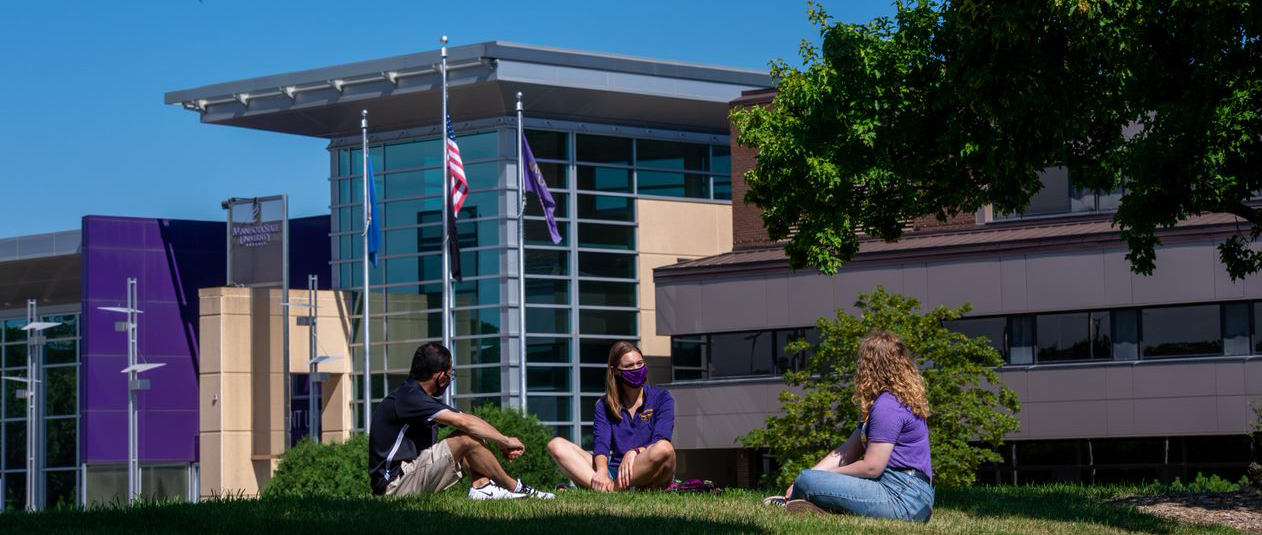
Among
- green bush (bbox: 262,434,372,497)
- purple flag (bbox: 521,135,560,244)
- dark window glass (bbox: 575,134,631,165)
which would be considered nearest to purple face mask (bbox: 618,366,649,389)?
green bush (bbox: 262,434,372,497)

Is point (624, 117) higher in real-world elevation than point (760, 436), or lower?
higher

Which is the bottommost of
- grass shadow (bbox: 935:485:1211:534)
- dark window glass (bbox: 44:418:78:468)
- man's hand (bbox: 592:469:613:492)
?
dark window glass (bbox: 44:418:78:468)

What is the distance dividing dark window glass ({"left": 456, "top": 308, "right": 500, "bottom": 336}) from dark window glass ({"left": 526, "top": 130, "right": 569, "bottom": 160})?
483 centimetres

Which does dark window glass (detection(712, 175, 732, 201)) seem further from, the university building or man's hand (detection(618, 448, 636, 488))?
man's hand (detection(618, 448, 636, 488))

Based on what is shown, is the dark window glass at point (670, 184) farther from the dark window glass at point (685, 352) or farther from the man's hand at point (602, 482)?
the man's hand at point (602, 482)

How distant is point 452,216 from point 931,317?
1739 centimetres

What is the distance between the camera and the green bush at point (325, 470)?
114ft

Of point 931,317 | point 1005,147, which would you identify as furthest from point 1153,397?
point 1005,147

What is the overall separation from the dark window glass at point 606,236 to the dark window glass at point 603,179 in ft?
3.66

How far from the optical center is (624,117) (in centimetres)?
5206

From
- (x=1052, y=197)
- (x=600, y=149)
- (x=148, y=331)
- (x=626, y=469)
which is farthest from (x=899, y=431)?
(x=148, y=331)

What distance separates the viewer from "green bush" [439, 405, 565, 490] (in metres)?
33.1

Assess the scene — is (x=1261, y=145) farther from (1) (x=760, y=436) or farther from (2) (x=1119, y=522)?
(1) (x=760, y=436)

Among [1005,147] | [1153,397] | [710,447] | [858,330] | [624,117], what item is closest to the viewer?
[1005,147]
